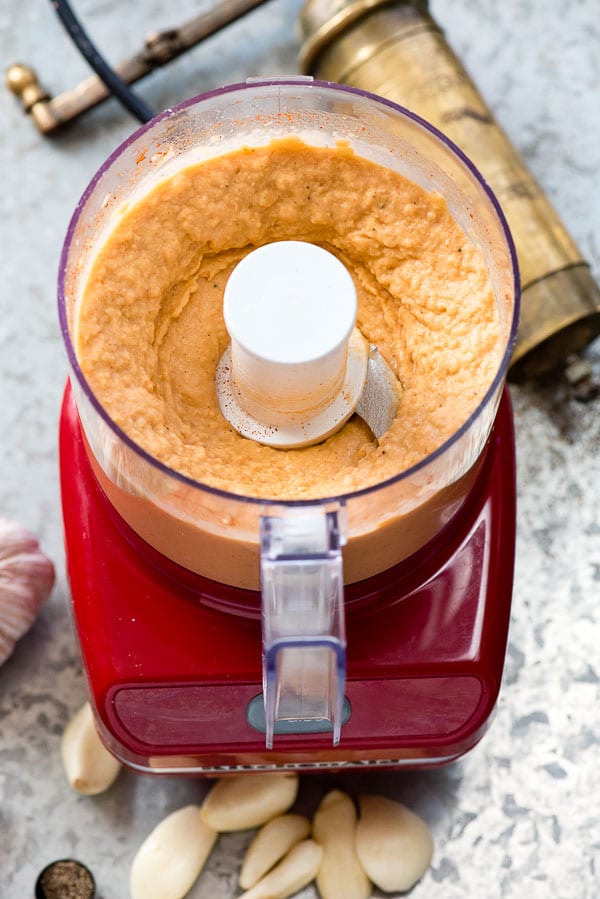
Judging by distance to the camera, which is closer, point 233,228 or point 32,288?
point 233,228

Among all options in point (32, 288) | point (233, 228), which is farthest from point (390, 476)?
point (32, 288)

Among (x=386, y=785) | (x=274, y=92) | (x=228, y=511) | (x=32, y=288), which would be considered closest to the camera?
(x=228, y=511)

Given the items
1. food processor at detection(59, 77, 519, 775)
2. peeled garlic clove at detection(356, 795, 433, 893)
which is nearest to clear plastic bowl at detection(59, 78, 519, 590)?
food processor at detection(59, 77, 519, 775)

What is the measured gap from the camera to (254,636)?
0.82 meters

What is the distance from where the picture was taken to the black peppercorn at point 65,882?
3.27ft

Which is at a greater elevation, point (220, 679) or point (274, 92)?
point (274, 92)

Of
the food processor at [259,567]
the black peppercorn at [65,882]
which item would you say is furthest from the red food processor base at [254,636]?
the black peppercorn at [65,882]

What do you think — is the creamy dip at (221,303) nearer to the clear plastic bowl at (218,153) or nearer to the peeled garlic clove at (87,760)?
the clear plastic bowl at (218,153)

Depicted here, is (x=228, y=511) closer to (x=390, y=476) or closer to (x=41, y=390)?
(x=390, y=476)

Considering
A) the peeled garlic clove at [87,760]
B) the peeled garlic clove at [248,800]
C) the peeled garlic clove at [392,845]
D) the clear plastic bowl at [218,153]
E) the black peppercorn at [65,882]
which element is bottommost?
the peeled garlic clove at [392,845]

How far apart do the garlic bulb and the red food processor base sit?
0.17 meters

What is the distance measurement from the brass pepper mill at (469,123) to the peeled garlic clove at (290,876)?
0.47m

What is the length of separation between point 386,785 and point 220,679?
0.98 ft

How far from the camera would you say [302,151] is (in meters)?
0.78
